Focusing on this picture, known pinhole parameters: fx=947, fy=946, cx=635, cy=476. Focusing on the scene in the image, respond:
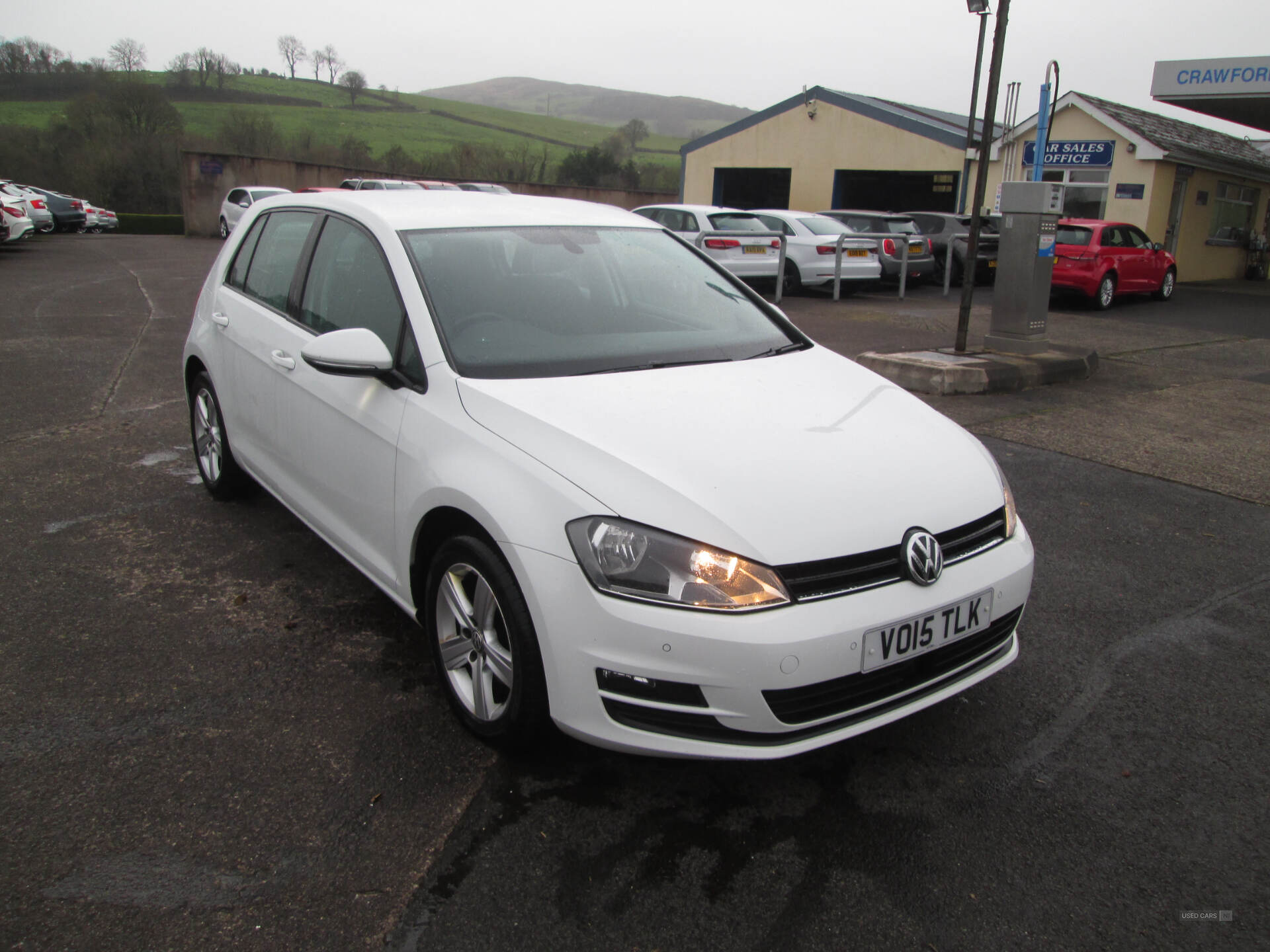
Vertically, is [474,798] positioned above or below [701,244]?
below

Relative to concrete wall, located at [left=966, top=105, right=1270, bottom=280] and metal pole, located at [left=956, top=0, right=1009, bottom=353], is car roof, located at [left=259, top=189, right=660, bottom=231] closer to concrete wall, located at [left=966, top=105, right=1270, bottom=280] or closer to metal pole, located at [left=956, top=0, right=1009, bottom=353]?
metal pole, located at [left=956, top=0, right=1009, bottom=353]

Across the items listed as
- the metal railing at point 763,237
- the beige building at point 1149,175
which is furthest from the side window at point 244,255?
the beige building at point 1149,175

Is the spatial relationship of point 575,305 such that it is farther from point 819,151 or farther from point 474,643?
point 819,151

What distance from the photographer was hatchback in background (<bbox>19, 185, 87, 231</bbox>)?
3192 centimetres

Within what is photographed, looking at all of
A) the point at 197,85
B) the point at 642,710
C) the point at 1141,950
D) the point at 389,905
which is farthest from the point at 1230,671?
the point at 197,85

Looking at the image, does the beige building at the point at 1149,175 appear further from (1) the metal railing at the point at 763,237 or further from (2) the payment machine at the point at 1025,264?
(2) the payment machine at the point at 1025,264

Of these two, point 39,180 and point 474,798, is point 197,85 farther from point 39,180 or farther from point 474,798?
point 474,798

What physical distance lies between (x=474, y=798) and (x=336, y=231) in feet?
7.47

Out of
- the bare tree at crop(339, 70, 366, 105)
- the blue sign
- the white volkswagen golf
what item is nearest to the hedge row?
the blue sign

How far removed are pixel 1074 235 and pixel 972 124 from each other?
2795 mm

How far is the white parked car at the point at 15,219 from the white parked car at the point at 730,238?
14.7 m

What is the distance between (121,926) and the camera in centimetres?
211

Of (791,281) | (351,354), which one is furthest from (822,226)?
(351,354)

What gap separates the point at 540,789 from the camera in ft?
8.63
